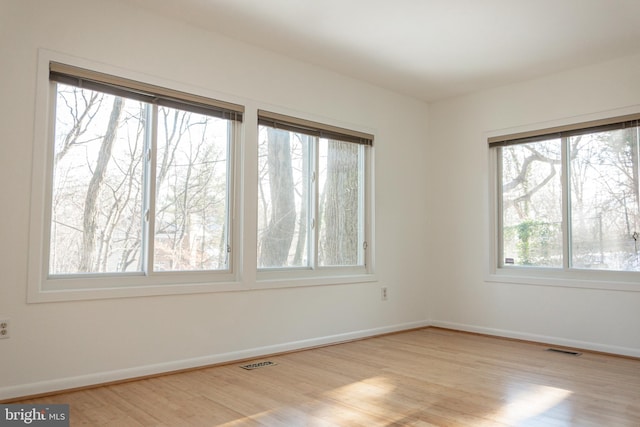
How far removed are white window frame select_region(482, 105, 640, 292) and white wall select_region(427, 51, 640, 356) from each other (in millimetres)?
39

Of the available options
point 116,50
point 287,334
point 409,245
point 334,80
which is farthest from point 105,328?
point 409,245

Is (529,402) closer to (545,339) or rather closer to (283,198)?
(545,339)

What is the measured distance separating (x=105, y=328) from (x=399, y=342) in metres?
2.58

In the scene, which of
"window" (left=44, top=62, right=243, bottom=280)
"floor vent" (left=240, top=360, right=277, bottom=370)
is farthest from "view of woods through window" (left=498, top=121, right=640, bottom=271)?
"window" (left=44, top=62, right=243, bottom=280)

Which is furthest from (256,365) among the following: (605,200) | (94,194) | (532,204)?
(605,200)

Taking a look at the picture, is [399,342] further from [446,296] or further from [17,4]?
[17,4]

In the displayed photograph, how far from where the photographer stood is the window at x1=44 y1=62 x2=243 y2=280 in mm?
3096

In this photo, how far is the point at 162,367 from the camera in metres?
3.33

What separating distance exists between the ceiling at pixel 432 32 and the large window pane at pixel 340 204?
2.54ft

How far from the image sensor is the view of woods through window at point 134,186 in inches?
123

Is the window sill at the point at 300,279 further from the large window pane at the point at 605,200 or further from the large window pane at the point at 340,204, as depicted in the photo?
the large window pane at the point at 605,200

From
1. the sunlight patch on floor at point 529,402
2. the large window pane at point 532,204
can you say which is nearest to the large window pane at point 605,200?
the large window pane at point 532,204

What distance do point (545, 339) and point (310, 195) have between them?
8.33ft

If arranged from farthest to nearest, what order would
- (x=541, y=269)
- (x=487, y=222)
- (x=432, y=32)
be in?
(x=487, y=222)
(x=541, y=269)
(x=432, y=32)
